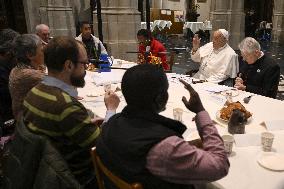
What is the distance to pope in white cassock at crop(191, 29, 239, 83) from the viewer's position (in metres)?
3.86

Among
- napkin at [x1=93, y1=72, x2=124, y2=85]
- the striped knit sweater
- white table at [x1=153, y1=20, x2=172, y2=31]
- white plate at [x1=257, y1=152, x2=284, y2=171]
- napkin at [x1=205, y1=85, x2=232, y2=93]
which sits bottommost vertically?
white plate at [x1=257, y1=152, x2=284, y2=171]

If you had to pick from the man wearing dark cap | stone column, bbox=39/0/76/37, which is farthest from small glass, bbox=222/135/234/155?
stone column, bbox=39/0/76/37

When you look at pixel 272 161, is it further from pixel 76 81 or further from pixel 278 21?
pixel 278 21

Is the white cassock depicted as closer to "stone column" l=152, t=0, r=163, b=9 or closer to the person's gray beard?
the person's gray beard

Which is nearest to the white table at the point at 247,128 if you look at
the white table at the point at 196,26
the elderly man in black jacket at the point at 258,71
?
the elderly man in black jacket at the point at 258,71

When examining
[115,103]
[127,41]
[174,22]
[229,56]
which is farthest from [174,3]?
[115,103]

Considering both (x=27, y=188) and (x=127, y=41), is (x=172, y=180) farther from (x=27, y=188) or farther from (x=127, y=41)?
(x=127, y=41)

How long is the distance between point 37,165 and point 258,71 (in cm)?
253

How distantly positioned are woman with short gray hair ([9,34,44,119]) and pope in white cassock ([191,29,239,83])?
7.07 ft

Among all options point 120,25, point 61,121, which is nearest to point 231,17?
point 120,25

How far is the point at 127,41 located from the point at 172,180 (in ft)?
19.1

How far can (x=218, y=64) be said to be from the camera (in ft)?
12.9

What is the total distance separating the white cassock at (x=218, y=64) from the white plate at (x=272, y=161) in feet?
7.48

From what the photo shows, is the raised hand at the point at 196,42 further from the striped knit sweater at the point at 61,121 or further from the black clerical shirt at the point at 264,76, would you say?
the striped knit sweater at the point at 61,121
